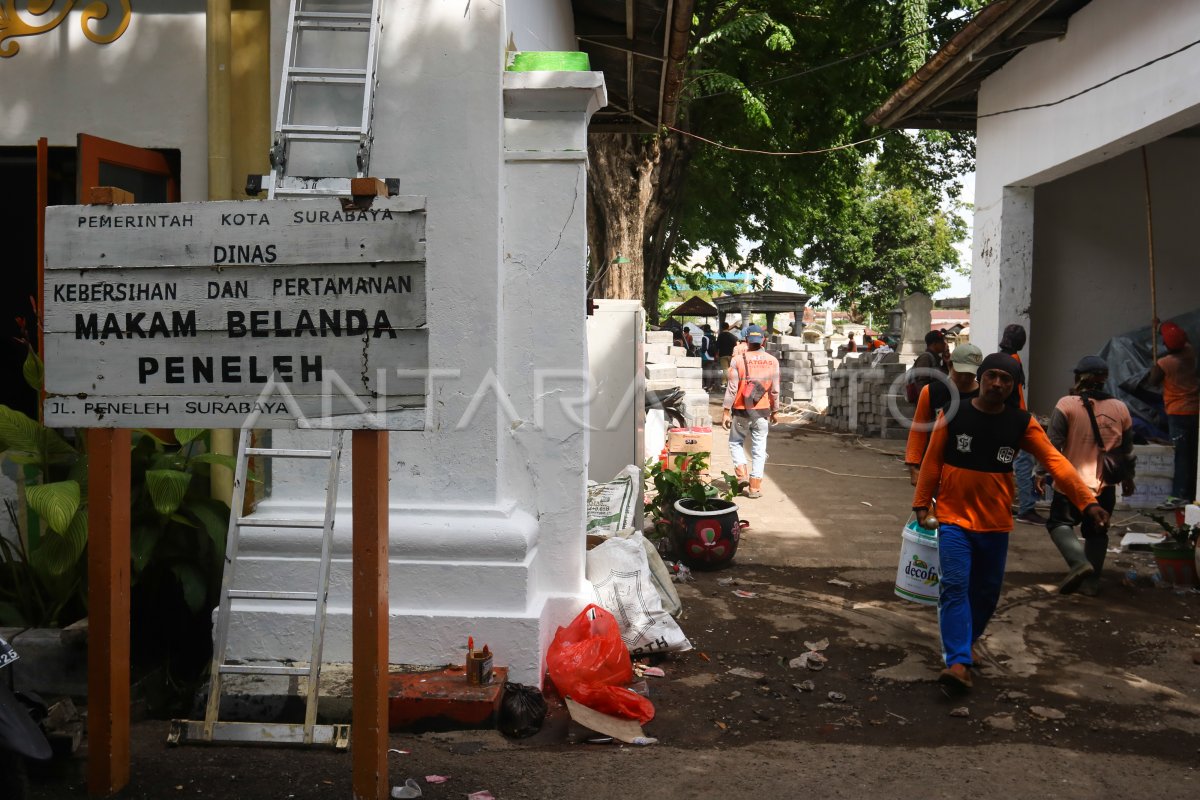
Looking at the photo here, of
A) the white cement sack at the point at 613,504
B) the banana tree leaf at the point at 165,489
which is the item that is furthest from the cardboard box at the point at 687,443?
the banana tree leaf at the point at 165,489

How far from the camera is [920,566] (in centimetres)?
562

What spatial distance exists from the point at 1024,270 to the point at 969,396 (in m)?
6.08

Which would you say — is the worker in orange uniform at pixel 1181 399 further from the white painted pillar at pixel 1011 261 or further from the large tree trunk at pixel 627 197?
the large tree trunk at pixel 627 197

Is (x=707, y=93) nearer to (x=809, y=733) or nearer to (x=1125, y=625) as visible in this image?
(x=1125, y=625)

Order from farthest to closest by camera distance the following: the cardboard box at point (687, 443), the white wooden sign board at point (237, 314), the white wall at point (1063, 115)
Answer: the cardboard box at point (687, 443) < the white wall at point (1063, 115) < the white wooden sign board at point (237, 314)

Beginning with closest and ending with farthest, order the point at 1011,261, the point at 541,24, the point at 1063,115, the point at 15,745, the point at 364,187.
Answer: the point at 15,745, the point at 364,187, the point at 541,24, the point at 1063,115, the point at 1011,261

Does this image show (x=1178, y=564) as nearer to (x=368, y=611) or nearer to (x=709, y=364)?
(x=368, y=611)

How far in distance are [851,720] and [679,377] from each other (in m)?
9.80

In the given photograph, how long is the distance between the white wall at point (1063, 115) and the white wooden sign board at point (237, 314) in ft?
21.3

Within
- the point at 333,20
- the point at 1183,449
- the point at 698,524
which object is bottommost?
the point at 698,524

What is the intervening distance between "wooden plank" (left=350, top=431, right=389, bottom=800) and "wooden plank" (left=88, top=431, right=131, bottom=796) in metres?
0.90

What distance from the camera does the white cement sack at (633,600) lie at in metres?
5.26

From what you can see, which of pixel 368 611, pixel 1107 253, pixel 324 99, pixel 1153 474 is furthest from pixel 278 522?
pixel 1107 253

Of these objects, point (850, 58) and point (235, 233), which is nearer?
point (235, 233)
